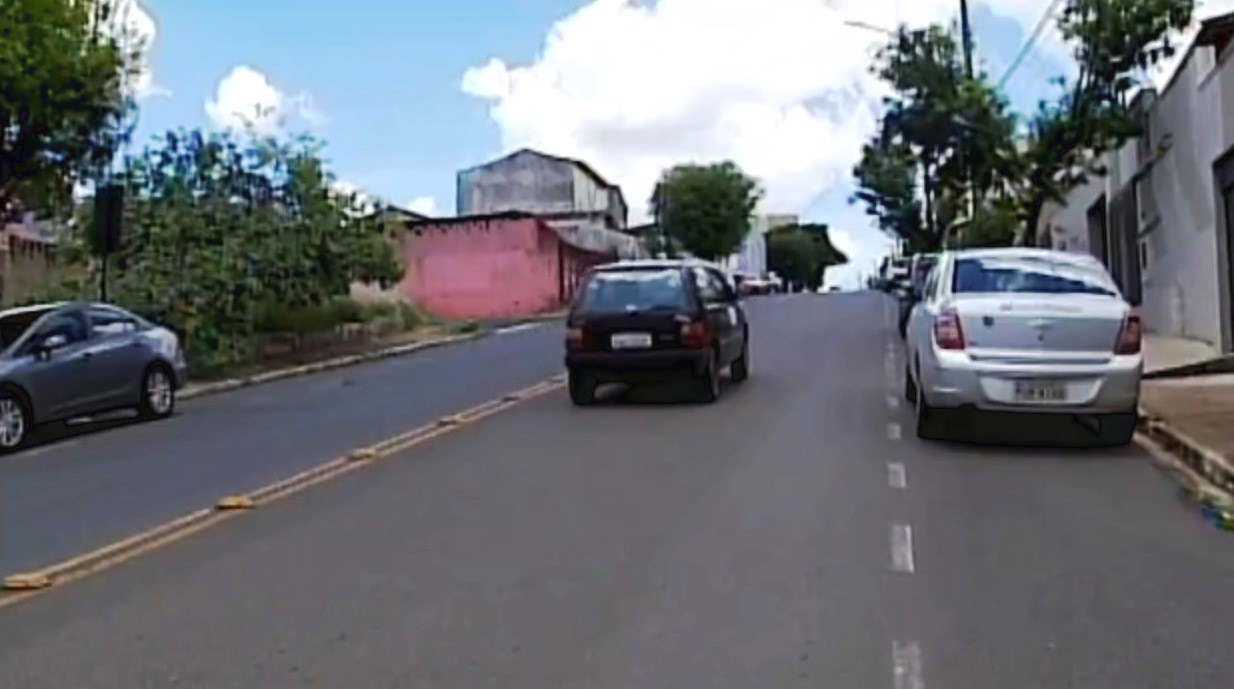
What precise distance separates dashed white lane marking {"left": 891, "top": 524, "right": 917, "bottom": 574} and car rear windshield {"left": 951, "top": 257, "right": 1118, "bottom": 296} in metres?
5.34

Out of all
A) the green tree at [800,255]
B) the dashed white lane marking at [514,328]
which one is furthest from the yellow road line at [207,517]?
the green tree at [800,255]

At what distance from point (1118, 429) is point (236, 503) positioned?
766cm

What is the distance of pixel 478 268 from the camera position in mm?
66625

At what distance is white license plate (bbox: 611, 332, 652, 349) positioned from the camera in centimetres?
1981

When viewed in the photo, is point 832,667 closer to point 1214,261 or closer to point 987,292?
point 987,292

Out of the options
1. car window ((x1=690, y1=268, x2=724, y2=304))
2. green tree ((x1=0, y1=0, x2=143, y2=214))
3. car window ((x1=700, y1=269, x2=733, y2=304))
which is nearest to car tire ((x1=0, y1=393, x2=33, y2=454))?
green tree ((x1=0, y1=0, x2=143, y2=214))

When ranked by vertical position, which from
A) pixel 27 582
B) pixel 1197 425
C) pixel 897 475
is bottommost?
pixel 27 582

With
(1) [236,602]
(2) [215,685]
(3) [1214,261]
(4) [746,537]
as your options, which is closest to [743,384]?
(3) [1214,261]

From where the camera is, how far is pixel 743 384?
22.9 metres

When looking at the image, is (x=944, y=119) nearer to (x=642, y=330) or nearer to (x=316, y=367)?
(x=316, y=367)

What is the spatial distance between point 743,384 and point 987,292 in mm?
7545

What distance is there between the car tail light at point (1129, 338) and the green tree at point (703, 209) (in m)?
80.8

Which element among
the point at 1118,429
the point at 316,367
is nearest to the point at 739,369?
the point at 1118,429

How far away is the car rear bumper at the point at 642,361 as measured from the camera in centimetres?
1977
